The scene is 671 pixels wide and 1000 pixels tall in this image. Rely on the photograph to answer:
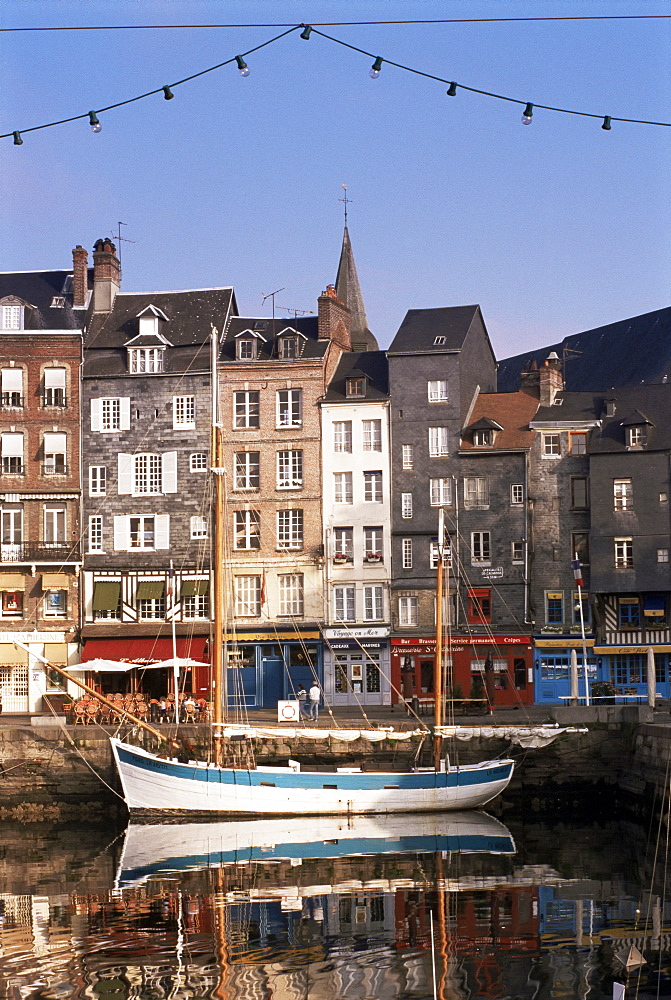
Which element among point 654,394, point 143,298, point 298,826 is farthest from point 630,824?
point 143,298

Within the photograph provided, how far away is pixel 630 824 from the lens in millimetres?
34312

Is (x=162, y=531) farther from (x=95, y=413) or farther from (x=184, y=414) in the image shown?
(x=95, y=413)

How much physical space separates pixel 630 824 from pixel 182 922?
14545 millimetres

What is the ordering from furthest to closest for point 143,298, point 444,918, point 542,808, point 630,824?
point 143,298 → point 542,808 → point 630,824 → point 444,918

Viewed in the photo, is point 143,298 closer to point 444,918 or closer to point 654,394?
point 654,394

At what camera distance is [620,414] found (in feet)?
167

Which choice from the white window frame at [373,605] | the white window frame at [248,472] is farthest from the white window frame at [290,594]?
the white window frame at [248,472]

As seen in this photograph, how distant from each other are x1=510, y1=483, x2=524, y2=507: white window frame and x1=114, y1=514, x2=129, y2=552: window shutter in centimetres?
1416

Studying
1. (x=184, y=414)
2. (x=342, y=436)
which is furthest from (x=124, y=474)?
(x=342, y=436)

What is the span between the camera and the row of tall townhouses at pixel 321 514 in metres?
49.2

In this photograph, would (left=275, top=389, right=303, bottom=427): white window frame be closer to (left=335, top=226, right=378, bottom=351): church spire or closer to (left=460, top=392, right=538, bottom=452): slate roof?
(left=460, top=392, right=538, bottom=452): slate roof

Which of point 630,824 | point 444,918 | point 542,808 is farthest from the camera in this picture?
point 542,808

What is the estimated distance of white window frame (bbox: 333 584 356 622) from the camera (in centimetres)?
5047

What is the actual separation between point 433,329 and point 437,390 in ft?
8.95
